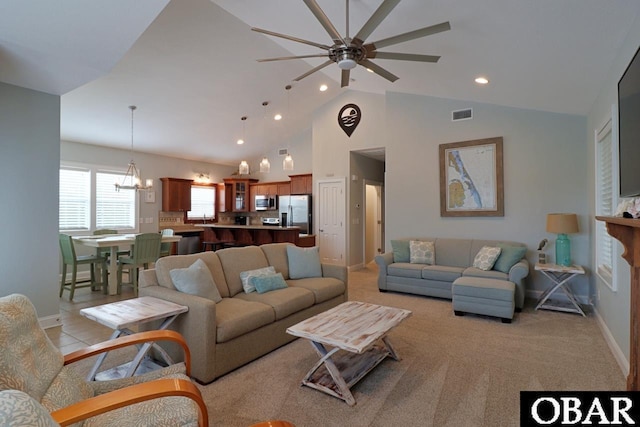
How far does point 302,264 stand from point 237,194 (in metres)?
6.37

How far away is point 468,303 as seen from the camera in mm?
4238

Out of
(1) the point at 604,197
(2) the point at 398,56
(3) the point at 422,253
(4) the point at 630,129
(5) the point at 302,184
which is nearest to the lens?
(4) the point at 630,129

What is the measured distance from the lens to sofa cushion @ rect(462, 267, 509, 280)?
179 inches

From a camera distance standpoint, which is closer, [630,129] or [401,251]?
[630,129]

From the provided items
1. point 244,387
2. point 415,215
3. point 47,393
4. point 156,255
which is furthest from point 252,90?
point 47,393

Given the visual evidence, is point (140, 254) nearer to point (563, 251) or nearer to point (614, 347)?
point (614, 347)

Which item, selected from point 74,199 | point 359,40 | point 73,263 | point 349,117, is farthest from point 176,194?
point 359,40

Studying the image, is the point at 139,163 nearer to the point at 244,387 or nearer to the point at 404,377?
the point at 244,387

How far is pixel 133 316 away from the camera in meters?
2.47

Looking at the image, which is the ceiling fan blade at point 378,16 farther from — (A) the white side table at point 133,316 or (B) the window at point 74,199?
(B) the window at point 74,199

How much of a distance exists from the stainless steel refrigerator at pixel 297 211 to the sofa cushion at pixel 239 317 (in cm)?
511

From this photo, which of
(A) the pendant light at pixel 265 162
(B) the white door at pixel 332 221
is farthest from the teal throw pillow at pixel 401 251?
(A) the pendant light at pixel 265 162

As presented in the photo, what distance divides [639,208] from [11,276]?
5.23m

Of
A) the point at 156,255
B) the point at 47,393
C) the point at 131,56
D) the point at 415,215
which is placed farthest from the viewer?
the point at 415,215
